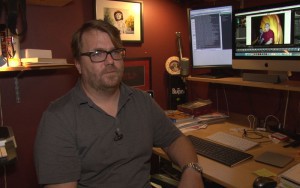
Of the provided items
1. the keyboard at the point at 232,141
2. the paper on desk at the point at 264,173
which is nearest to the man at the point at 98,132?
the paper on desk at the point at 264,173

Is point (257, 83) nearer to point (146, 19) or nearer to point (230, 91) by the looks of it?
point (230, 91)

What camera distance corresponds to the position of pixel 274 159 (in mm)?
1482

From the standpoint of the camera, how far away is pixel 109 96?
1.37m

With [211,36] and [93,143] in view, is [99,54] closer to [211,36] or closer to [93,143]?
[93,143]

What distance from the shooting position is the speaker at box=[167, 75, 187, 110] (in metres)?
2.46

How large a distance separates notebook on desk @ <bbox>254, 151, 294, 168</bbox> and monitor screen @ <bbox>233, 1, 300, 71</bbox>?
0.49 metres

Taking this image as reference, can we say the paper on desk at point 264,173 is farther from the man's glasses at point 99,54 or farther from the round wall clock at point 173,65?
the round wall clock at point 173,65

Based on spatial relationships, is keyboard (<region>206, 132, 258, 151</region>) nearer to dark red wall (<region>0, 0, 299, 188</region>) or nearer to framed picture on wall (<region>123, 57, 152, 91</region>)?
dark red wall (<region>0, 0, 299, 188</region>)

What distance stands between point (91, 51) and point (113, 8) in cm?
98

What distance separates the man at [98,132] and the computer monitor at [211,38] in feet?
3.13

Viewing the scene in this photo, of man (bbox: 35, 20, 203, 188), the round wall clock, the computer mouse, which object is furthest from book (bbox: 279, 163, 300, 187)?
the round wall clock

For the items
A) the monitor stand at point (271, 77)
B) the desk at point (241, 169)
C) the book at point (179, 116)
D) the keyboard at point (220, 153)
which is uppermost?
the monitor stand at point (271, 77)

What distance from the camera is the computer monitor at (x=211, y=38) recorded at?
208 cm

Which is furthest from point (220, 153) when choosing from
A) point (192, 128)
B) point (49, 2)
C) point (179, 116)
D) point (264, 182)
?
point (49, 2)
